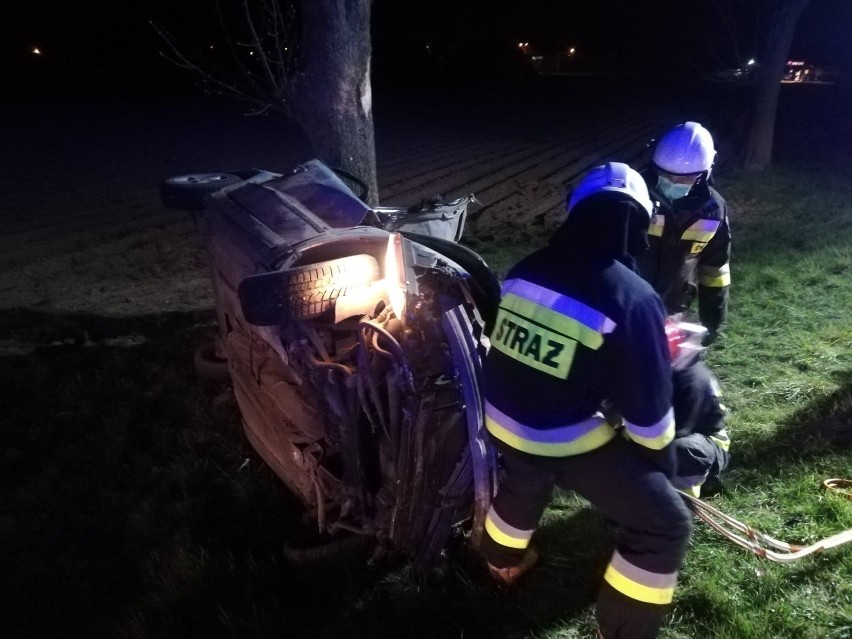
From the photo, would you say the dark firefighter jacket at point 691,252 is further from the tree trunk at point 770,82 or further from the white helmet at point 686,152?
the tree trunk at point 770,82

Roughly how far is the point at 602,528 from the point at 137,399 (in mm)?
2935

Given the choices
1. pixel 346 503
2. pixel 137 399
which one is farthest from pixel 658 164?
pixel 137 399

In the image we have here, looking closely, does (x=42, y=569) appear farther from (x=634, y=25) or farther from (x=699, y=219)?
(x=634, y=25)

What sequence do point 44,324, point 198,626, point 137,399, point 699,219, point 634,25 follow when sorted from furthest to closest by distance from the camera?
point 634,25 < point 44,324 < point 137,399 < point 699,219 < point 198,626

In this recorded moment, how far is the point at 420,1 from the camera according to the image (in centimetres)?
3125

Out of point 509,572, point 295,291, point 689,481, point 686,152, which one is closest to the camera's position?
point 295,291

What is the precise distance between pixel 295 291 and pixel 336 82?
3.15 m

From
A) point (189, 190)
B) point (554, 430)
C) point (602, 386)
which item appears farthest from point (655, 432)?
point (189, 190)

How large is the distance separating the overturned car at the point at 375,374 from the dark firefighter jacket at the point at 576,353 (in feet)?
0.79

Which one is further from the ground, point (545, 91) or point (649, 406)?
point (649, 406)

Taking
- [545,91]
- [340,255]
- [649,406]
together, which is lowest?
[545,91]

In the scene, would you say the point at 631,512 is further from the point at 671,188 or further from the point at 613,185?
the point at 671,188

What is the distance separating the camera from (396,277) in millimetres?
2539

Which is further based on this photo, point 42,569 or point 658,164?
point 658,164
